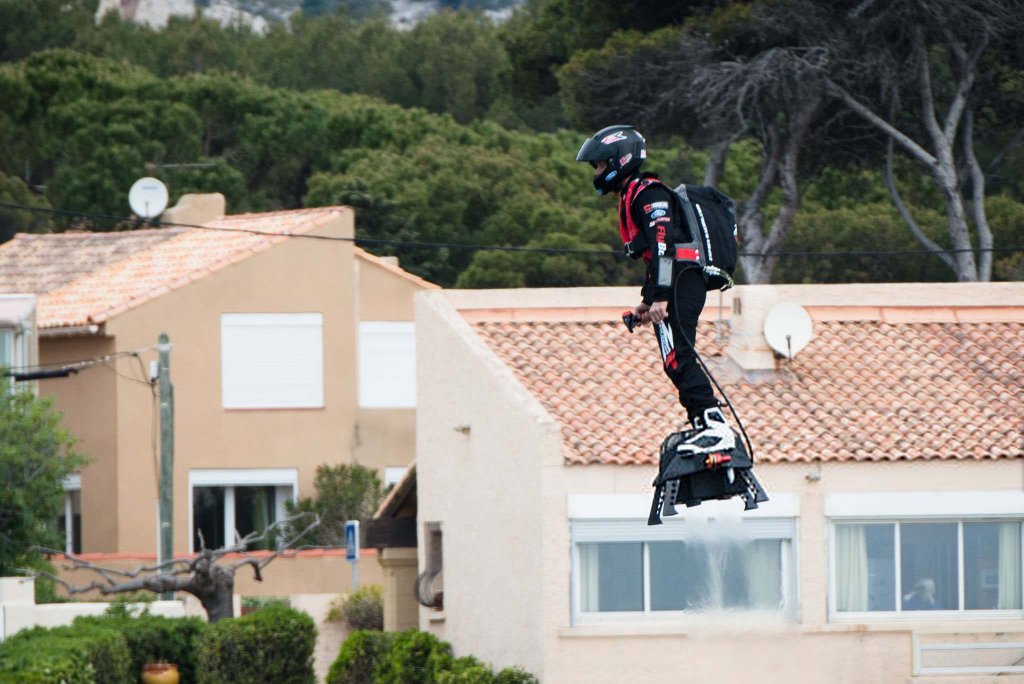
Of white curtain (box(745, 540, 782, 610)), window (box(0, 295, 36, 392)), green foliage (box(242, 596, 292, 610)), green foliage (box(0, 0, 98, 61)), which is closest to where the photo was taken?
white curtain (box(745, 540, 782, 610))

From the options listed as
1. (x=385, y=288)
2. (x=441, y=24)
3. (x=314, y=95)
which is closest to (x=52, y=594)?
(x=385, y=288)

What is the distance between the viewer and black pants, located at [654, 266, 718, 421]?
38.5 feet

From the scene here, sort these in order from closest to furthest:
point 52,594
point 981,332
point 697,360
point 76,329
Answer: point 697,360, point 981,332, point 52,594, point 76,329

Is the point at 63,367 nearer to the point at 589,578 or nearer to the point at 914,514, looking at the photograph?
the point at 589,578

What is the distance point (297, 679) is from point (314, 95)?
38081mm

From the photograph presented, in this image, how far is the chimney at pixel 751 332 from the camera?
1055 inches

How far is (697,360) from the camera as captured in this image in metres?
12.2

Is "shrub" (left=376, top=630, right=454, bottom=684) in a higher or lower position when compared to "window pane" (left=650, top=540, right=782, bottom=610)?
lower

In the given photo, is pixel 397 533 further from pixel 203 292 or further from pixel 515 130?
pixel 515 130

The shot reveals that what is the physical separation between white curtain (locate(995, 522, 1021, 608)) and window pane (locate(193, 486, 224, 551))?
19847 millimetres

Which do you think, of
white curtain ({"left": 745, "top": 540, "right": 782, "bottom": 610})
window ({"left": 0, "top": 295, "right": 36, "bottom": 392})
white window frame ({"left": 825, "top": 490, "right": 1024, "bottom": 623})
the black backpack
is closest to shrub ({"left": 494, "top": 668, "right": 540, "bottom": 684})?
white curtain ({"left": 745, "top": 540, "right": 782, "bottom": 610})

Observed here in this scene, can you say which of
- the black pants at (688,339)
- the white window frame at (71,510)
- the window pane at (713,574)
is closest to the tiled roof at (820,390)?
the window pane at (713,574)

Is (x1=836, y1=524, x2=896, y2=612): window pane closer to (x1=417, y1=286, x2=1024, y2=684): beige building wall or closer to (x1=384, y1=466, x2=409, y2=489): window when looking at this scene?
(x1=417, y1=286, x2=1024, y2=684): beige building wall

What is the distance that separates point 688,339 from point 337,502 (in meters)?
29.3
